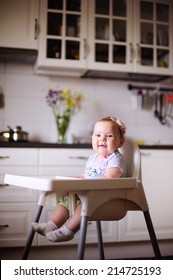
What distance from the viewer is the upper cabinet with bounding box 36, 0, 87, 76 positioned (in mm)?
2076

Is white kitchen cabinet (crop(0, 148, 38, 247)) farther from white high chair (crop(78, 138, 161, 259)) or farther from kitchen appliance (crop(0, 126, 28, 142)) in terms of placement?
white high chair (crop(78, 138, 161, 259))

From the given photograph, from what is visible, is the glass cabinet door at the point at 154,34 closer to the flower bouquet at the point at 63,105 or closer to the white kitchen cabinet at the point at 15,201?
the flower bouquet at the point at 63,105

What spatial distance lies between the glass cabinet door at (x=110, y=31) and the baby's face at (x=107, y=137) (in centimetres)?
110

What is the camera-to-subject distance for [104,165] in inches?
45.2

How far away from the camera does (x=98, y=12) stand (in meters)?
2.19

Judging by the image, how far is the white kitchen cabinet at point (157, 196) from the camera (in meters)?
1.94

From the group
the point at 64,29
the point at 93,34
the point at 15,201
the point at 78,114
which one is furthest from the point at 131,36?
the point at 15,201

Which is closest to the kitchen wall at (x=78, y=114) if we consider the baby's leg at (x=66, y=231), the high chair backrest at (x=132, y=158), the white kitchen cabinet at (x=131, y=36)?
the white kitchen cabinet at (x=131, y=36)

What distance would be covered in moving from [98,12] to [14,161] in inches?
43.4

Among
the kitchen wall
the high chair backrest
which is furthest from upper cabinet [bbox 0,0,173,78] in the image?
the high chair backrest

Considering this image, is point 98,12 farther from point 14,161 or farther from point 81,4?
point 14,161

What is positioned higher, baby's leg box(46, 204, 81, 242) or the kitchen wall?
the kitchen wall

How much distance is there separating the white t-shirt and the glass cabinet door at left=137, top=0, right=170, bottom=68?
1.24 metres
